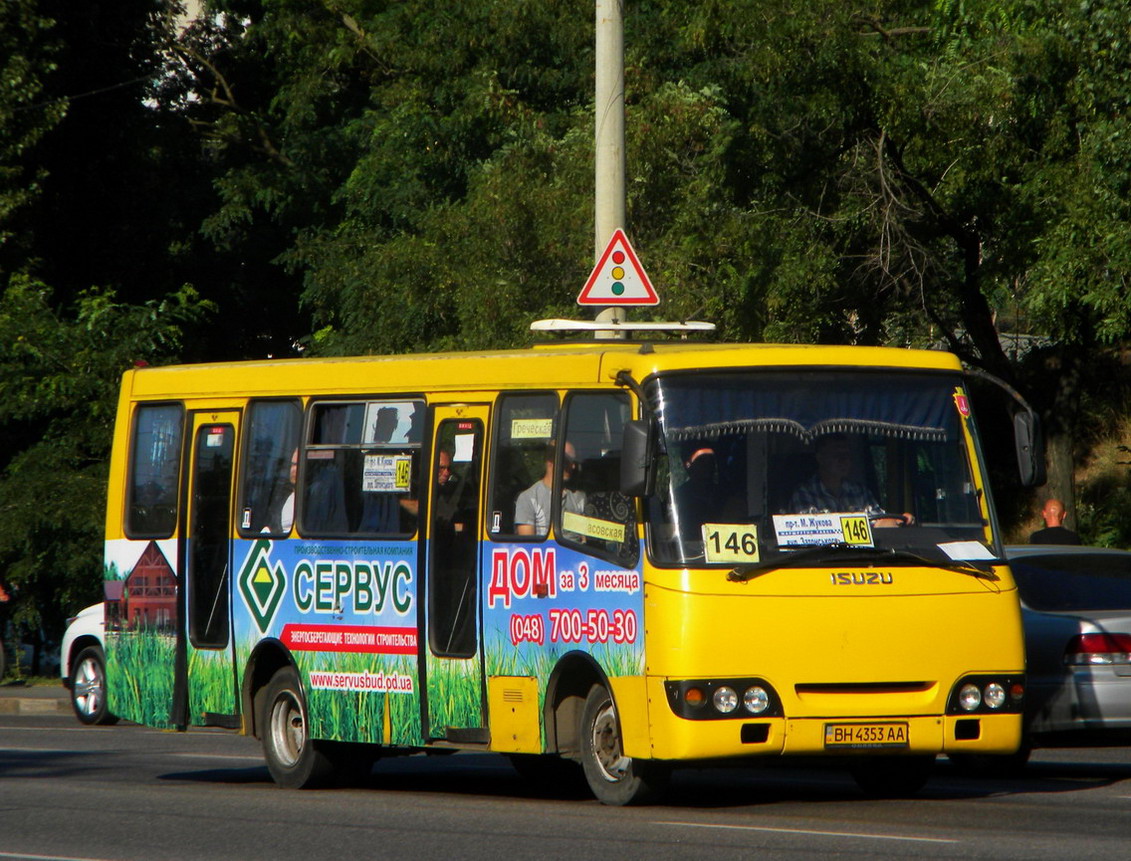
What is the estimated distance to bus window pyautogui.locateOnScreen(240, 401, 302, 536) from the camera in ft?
41.5

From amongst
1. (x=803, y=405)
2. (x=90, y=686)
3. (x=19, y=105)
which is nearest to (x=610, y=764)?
(x=803, y=405)

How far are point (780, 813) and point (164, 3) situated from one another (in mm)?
29471

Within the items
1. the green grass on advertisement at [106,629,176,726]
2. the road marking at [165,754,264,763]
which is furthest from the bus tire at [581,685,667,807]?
the road marking at [165,754,264,763]

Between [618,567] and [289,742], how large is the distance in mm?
3545

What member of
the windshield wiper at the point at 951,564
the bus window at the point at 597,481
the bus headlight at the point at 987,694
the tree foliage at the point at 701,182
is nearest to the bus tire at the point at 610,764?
the bus window at the point at 597,481

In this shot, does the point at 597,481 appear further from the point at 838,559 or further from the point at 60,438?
the point at 60,438

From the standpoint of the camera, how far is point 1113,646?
1242 centimetres

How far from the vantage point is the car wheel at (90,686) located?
19.7 metres

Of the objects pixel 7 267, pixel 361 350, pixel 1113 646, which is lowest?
pixel 1113 646

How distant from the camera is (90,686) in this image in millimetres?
19781

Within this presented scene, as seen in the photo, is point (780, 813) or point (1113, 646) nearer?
point (780, 813)

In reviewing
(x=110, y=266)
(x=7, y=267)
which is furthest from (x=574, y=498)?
(x=110, y=266)

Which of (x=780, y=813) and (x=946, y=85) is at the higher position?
(x=946, y=85)

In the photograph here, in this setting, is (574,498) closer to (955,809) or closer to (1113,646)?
(955,809)
